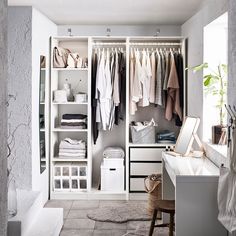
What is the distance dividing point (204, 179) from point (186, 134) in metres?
1.38

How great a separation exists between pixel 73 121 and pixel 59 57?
2.97ft

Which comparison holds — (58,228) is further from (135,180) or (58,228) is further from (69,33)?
(69,33)

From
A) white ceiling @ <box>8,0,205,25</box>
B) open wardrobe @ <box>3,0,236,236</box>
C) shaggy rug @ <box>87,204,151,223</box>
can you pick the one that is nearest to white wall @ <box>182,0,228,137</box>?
open wardrobe @ <box>3,0,236,236</box>

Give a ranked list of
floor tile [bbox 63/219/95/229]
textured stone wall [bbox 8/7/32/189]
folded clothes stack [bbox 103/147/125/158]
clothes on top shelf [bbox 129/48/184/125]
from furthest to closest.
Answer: folded clothes stack [bbox 103/147/125/158] < clothes on top shelf [bbox 129/48/184/125] < textured stone wall [bbox 8/7/32/189] < floor tile [bbox 63/219/95/229]

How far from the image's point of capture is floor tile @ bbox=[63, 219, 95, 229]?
14.5 ft

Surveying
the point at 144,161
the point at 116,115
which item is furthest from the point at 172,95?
the point at 144,161

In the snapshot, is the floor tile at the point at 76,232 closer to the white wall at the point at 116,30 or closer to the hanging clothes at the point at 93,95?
the hanging clothes at the point at 93,95

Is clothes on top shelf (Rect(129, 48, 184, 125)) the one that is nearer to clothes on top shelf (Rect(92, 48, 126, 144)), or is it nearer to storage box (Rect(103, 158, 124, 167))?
clothes on top shelf (Rect(92, 48, 126, 144))

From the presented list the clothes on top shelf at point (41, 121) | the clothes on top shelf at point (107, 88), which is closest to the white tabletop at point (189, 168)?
the clothes on top shelf at point (107, 88)

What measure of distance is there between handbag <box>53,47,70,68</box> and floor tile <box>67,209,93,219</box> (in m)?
1.99

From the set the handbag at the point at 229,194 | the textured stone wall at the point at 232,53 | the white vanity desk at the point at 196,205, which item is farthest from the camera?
the white vanity desk at the point at 196,205

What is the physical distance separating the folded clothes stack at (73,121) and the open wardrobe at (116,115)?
0.05 feet

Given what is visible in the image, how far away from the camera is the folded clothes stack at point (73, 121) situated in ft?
18.5

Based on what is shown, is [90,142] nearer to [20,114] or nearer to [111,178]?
[111,178]
